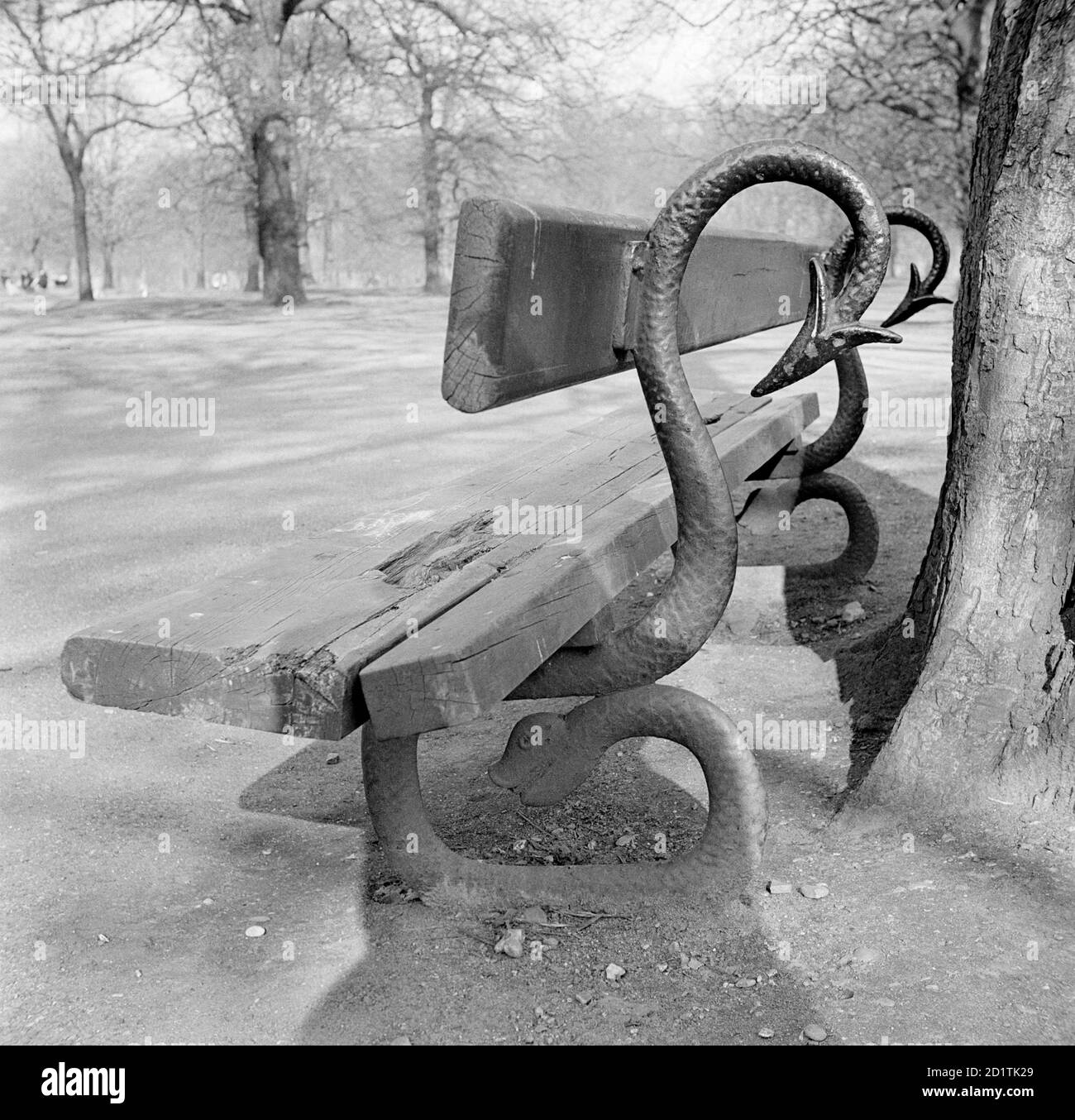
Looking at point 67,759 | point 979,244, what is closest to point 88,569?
point 67,759

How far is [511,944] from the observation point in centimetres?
216

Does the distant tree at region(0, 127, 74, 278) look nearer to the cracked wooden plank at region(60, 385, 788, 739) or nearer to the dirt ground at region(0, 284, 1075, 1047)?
the dirt ground at region(0, 284, 1075, 1047)

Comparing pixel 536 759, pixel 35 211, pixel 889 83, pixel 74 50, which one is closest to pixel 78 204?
pixel 74 50

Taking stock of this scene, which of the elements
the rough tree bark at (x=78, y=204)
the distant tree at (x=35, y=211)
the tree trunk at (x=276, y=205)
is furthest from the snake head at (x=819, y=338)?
the distant tree at (x=35, y=211)

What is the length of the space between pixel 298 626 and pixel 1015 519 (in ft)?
4.86

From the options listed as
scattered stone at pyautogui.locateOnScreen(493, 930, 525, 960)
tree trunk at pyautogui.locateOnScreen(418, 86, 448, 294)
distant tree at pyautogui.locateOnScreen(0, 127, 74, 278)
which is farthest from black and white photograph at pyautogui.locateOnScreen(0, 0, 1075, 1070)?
distant tree at pyautogui.locateOnScreen(0, 127, 74, 278)

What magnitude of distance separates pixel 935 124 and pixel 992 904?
15368 mm

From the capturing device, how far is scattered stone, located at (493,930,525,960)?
2.14 m

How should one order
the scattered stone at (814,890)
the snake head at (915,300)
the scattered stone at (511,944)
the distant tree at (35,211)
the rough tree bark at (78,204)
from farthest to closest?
the distant tree at (35,211) → the rough tree bark at (78,204) → the snake head at (915,300) → the scattered stone at (814,890) → the scattered stone at (511,944)

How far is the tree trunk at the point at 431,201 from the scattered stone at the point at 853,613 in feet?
72.2

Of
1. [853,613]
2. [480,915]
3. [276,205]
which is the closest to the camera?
[480,915]

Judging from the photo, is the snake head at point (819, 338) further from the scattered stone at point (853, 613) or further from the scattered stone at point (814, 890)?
the scattered stone at point (853, 613)

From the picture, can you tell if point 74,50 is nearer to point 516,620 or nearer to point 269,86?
point 269,86

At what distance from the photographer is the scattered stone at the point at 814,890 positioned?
228 cm
